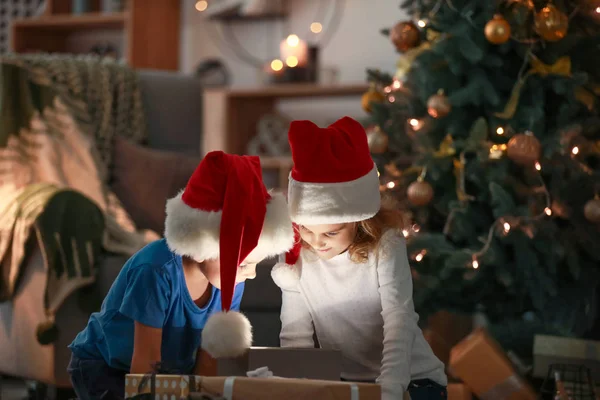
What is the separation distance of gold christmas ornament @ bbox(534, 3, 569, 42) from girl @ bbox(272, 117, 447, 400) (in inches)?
37.4

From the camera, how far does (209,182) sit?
1338 millimetres

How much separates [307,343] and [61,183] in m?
1.33

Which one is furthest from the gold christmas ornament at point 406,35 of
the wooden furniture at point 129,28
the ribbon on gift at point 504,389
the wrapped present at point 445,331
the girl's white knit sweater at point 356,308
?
the wooden furniture at point 129,28

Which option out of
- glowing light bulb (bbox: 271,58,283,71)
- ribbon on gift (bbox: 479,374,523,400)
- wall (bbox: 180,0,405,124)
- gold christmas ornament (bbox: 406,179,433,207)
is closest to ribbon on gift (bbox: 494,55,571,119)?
gold christmas ornament (bbox: 406,179,433,207)

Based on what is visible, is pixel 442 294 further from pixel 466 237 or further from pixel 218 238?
pixel 218 238

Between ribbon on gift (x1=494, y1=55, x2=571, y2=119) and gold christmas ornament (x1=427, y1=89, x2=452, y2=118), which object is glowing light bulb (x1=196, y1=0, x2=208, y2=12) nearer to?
gold christmas ornament (x1=427, y1=89, x2=452, y2=118)

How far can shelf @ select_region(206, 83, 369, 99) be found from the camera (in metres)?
3.61

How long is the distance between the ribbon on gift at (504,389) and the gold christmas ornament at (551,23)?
34.6 inches

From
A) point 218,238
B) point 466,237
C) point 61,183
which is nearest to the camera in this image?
point 218,238

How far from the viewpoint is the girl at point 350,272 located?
137 cm

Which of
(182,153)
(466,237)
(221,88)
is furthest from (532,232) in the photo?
(221,88)

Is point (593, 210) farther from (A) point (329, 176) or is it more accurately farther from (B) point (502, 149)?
(A) point (329, 176)

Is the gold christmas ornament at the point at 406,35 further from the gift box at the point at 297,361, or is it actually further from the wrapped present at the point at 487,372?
the gift box at the point at 297,361

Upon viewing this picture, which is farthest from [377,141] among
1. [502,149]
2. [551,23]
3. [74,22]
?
[74,22]
